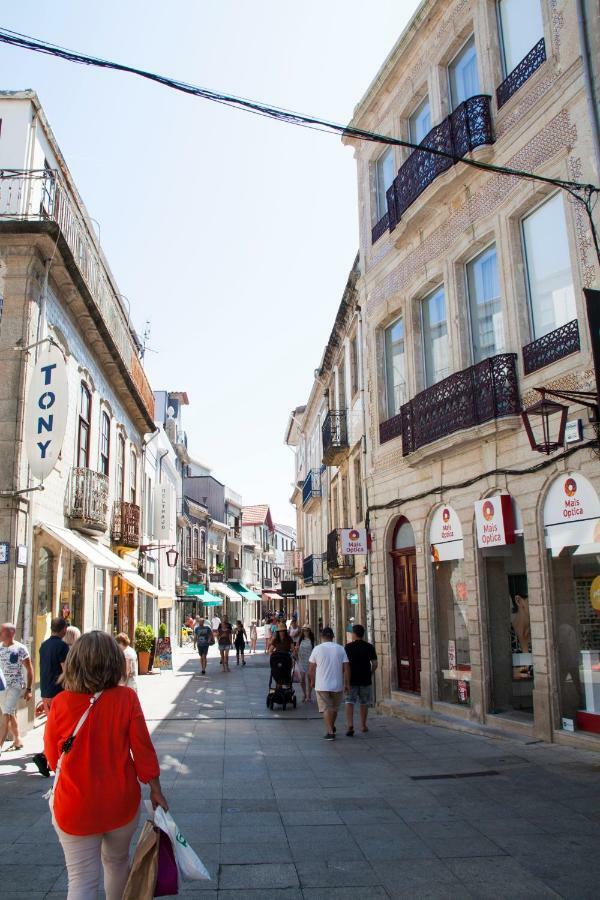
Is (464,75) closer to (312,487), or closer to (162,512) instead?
(162,512)

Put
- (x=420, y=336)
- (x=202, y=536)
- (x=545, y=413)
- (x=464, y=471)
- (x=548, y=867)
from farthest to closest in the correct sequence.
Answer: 1. (x=202, y=536)
2. (x=420, y=336)
3. (x=464, y=471)
4. (x=545, y=413)
5. (x=548, y=867)

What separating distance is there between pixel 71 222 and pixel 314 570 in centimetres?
2064

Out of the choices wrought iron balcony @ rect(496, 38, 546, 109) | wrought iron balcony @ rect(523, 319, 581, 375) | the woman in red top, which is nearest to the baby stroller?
wrought iron balcony @ rect(523, 319, 581, 375)

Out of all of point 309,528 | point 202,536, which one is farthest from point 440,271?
point 202,536

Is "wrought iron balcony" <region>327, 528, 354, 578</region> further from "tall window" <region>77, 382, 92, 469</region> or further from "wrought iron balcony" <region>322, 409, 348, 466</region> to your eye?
"tall window" <region>77, 382, 92, 469</region>

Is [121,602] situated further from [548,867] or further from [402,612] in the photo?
[548,867]

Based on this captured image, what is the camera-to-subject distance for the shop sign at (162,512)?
28906mm

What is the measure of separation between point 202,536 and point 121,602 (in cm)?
3320

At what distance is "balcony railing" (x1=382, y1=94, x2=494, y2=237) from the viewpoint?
11703 mm

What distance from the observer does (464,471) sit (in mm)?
12164

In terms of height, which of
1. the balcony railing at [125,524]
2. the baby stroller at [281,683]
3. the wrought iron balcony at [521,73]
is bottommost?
the baby stroller at [281,683]

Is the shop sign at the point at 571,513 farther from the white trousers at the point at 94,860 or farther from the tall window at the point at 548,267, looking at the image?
the white trousers at the point at 94,860

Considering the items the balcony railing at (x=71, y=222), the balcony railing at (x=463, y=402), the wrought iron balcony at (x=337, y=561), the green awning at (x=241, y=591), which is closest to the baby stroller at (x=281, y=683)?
the balcony railing at (x=463, y=402)

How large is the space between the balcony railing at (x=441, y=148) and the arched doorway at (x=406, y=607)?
19.8ft
